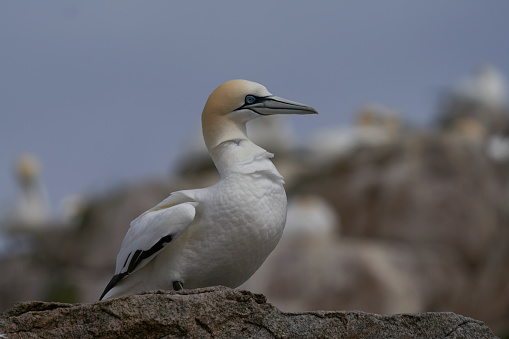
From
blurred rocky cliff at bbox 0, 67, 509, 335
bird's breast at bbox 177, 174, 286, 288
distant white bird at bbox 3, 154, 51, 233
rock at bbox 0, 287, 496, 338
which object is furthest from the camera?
distant white bird at bbox 3, 154, 51, 233

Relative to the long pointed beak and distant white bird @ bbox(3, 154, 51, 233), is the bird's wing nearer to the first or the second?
the long pointed beak

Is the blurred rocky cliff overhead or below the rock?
overhead

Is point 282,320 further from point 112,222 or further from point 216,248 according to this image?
point 112,222

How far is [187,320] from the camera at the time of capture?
A: 149 inches

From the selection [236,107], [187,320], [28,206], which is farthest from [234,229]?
[28,206]

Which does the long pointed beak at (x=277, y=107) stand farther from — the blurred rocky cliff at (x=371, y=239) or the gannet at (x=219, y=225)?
the blurred rocky cliff at (x=371, y=239)

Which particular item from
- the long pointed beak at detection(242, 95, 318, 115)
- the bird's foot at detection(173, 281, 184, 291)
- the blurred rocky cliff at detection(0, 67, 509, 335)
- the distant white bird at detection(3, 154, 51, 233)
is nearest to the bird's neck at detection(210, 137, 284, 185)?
the long pointed beak at detection(242, 95, 318, 115)

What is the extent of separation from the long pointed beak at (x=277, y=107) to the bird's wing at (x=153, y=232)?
2.21ft

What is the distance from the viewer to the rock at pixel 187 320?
3717 millimetres

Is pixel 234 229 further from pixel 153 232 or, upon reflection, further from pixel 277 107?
pixel 277 107

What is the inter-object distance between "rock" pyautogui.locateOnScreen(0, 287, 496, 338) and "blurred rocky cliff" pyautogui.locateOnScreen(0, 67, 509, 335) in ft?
30.7

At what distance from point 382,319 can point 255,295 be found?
68 cm

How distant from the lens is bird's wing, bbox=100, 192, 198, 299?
425cm

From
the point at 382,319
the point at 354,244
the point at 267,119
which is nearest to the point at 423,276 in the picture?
the point at 354,244
